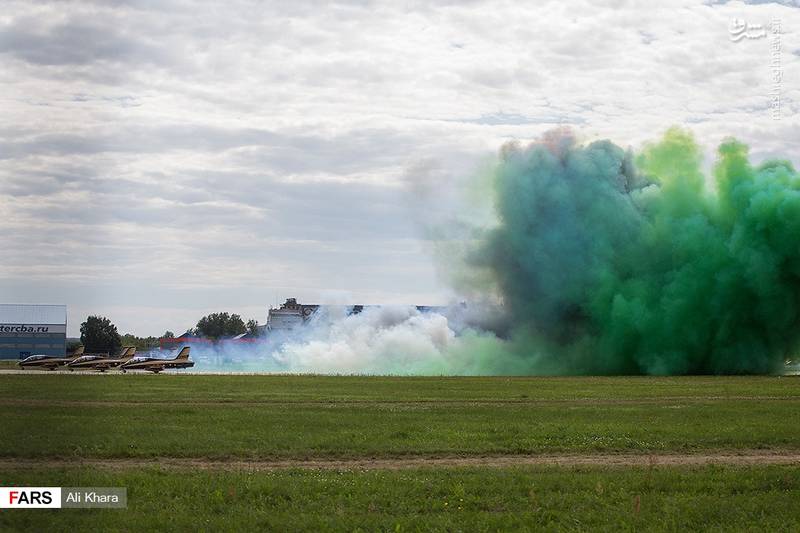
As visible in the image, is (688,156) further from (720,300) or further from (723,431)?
(723,431)

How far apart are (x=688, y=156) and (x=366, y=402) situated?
52151 millimetres

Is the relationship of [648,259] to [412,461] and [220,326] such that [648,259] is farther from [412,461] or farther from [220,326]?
[220,326]

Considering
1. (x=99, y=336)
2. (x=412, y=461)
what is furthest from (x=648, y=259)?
(x=99, y=336)

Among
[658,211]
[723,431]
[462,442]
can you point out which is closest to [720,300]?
[658,211]

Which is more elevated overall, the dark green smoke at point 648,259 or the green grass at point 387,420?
the dark green smoke at point 648,259

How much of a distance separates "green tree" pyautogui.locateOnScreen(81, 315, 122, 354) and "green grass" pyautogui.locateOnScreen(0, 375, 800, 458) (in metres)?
121

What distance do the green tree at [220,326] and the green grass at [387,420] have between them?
462 ft

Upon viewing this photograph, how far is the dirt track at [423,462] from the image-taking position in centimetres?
2184

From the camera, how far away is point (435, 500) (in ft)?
56.5

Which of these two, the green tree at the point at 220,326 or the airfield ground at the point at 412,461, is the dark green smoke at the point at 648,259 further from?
the green tree at the point at 220,326

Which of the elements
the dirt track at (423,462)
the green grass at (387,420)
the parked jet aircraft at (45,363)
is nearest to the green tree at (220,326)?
the parked jet aircraft at (45,363)

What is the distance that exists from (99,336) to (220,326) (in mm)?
30797

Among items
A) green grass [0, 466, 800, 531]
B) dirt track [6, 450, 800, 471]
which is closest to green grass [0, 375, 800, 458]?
dirt track [6, 450, 800, 471]

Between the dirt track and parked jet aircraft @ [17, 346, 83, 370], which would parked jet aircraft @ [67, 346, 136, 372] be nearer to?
parked jet aircraft @ [17, 346, 83, 370]
